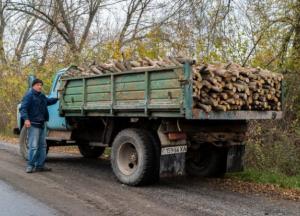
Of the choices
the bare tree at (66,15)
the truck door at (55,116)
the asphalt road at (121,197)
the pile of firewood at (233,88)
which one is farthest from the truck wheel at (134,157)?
the bare tree at (66,15)

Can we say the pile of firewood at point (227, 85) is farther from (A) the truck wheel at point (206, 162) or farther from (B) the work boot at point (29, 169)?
(B) the work boot at point (29, 169)

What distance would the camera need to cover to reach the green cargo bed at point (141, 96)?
6766 millimetres

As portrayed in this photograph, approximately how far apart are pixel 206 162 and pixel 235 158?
2.26 ft

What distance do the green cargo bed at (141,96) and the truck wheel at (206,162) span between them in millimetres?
1333

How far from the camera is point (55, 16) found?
21.1m

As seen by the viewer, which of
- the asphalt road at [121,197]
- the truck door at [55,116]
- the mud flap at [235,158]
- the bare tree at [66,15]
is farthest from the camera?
the bare tree at [66,15]

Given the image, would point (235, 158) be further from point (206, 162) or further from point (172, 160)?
point (172, 160)

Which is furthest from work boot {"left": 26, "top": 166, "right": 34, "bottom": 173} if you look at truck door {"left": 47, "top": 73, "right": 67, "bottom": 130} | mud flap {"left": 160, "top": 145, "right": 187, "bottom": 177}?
mud flap {"left": 160, "top": 145, "right": 187, "bottom": 177}

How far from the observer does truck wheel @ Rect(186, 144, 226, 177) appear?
28.5ft

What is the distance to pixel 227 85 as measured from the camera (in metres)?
7.14

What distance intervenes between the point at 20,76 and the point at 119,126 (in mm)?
12644

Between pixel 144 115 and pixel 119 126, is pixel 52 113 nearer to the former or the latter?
pixel 119 126

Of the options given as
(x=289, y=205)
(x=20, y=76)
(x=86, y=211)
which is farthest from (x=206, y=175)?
(x=20, y=76)

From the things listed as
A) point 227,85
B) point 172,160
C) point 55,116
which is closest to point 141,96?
point 172,160
